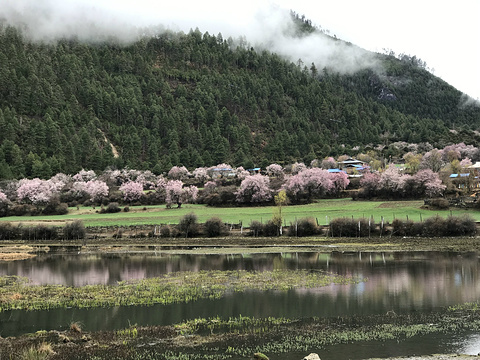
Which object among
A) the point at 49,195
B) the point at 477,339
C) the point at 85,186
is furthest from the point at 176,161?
the point at 477,339

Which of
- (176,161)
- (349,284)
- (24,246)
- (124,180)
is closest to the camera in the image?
(349,284)

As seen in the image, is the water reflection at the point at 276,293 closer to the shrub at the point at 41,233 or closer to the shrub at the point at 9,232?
the shrub at the point at 41,233

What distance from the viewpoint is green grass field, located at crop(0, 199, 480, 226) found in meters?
85.3

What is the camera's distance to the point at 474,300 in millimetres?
32062

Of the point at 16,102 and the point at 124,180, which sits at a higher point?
the point at 16,102

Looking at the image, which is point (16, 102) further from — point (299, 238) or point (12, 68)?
point (299, 238)

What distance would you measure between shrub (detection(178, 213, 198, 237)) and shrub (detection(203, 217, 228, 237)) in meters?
2.61

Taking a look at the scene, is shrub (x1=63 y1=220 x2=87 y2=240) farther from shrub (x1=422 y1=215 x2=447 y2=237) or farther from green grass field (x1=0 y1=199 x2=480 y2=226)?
shrub (x1=422 y1=215 x2=447 y2=237)

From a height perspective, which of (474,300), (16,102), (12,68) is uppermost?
(12,68)

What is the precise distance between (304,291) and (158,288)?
11.4 metres

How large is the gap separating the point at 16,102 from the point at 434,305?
180 m

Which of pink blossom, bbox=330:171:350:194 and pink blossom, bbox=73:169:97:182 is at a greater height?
pink blossom, bbox=73:169:97:182

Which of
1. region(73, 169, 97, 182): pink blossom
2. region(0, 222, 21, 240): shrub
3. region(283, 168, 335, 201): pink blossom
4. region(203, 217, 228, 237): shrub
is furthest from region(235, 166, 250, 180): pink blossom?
region(0, 222, 21, 240): shrub

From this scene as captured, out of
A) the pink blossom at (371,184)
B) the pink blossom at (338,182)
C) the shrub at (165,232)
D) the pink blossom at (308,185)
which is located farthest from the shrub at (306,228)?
the pink blossom at (338,182)
